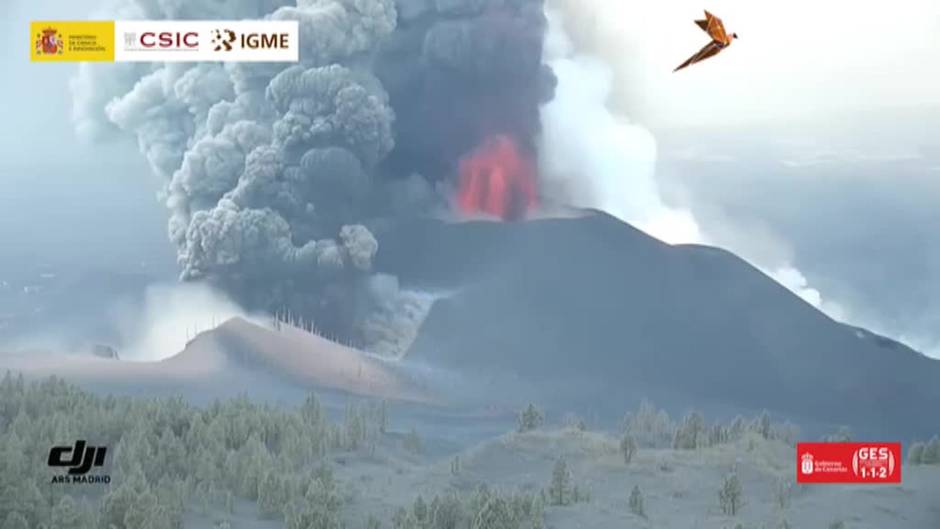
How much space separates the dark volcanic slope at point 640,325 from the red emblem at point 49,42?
5.25 ft

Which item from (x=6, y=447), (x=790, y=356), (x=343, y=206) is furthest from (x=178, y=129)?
(x=790, y=356)

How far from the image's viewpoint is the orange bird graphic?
548cm

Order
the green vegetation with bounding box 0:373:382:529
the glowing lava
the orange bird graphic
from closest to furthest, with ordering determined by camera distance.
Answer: the green vegetation with bounding box 0:373:382:529
the orange bird graphic
the glowing lava

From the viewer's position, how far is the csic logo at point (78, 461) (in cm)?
514

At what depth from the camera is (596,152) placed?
5.55 meters

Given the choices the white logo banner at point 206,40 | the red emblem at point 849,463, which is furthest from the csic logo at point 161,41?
the red emblem at point 849,463

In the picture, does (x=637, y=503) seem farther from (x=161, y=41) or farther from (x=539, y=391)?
(x=161, y=41)

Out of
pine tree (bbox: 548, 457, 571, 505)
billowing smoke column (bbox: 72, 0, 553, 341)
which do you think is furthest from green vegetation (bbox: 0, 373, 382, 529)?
pine tree (bbox: 548, 457, 571, 505)

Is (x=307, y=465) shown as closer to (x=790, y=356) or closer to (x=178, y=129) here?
(x=178, y=129)

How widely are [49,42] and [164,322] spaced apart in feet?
4.23

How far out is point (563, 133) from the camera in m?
5.55

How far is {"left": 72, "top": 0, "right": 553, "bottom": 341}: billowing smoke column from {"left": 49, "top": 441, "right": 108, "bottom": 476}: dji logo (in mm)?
868

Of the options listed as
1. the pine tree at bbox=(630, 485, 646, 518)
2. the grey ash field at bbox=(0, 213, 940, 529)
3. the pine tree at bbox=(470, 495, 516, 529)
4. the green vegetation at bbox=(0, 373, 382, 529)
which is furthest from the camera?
the grey ash field at bbox=(0, 213, 940, 529)

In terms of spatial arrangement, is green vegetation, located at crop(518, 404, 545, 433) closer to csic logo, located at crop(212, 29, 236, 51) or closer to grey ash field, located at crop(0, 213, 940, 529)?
grey ash field, located at crop(0, 213, 940, 529)
